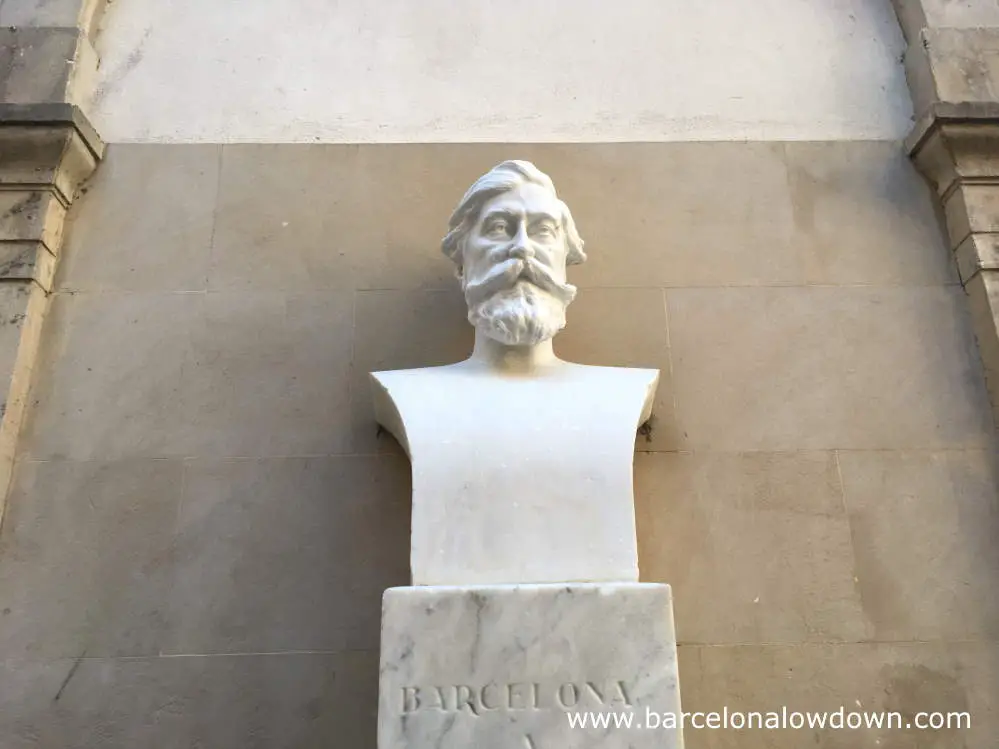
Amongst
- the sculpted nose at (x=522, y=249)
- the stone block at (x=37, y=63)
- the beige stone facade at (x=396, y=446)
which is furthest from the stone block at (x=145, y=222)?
the sculpted nose at (x=522, y=249)

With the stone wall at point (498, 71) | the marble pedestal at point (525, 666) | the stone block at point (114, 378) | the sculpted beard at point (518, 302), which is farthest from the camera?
the stone wall at point (498, 71)

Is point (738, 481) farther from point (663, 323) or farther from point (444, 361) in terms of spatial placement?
point (444, 361)

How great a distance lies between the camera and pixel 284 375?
3.23m

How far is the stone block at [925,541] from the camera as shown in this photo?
288 cm

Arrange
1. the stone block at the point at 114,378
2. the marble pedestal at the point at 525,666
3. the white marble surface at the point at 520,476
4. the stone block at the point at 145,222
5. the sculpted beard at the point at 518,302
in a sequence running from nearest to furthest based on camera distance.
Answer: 1. the marble pedestal at the point at 525,666
2. the white marble surface at the point at 520,476
3. the sculpted beard at the point at 518,302
4. the stone block at the point at 114,378
5. the stone block at the point at 145,222

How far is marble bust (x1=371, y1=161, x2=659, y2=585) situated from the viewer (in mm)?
2377

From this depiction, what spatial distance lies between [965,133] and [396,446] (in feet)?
8.64

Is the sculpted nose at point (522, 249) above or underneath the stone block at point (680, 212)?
underneath

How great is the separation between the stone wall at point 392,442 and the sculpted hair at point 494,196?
41 cm

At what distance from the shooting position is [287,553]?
116 inches

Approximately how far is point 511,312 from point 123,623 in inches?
65.6

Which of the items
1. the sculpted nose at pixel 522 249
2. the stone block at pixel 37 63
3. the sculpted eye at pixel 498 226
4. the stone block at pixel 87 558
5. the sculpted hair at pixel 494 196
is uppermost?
the stone block at pixel 37 63

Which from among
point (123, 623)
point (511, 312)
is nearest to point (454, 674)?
point (511, 312)

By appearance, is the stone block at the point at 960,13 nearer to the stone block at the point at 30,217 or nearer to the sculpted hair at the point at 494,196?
the sculpted hair at the point at 494,196
